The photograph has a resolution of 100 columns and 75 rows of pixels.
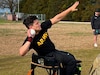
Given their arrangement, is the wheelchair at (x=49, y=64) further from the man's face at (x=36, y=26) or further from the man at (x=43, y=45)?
the man's face at (x=36, y=26)

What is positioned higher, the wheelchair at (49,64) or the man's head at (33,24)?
the man's head at (33,24)

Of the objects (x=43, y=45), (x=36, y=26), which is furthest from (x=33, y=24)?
(x=43, y=45)

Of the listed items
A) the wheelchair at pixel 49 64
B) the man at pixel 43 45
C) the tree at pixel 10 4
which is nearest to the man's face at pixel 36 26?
the man at pixel 43 45

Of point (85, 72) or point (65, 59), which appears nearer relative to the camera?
point (65, 59)

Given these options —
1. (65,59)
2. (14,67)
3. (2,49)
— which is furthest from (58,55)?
(2,49)

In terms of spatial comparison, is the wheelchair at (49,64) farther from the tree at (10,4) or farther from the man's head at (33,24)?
the tree at (10,4)

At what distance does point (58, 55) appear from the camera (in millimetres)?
5656

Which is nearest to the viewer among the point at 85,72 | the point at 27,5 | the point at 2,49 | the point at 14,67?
the point at 85,72

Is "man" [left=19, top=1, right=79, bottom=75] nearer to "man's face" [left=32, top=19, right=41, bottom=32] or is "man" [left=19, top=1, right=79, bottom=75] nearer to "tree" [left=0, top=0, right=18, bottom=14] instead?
"man's face" [left=32, top=19, right=41, bottom=32]

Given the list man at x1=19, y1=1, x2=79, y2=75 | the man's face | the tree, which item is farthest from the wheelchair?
the tree

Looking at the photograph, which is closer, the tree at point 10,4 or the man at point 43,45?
the man at point 43,45

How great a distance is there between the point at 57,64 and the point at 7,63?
487 cm

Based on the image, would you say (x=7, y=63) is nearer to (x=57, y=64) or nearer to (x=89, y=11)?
(x=57, y=64)

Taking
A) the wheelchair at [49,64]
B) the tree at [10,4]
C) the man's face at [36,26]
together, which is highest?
the man's face at [36,26]
